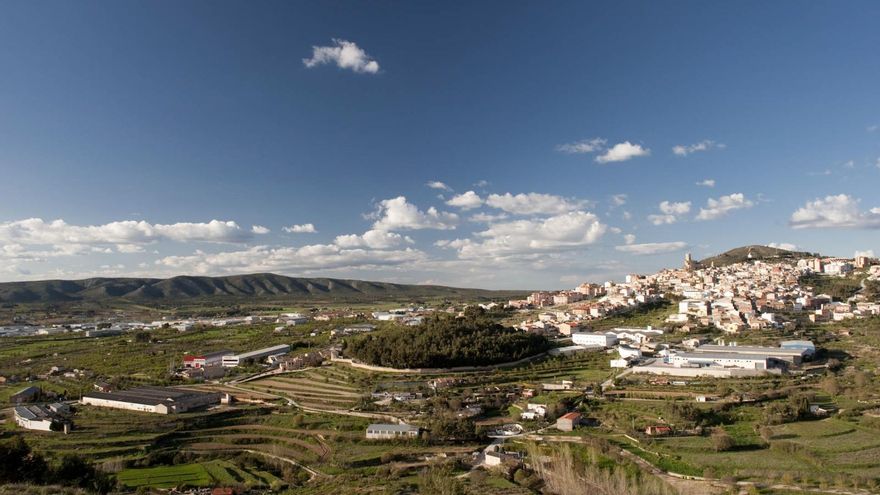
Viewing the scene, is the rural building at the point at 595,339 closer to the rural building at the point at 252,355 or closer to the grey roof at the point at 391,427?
the grey roof at the point at 391,427

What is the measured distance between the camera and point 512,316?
75.1m

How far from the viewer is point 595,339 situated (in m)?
50.5

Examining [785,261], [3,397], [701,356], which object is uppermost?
[785,261]

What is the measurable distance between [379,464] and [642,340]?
32517 mm

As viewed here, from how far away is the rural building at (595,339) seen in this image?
Answer: 49.9 metres

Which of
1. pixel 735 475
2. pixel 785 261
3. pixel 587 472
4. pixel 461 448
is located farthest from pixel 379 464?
pixel 785 261

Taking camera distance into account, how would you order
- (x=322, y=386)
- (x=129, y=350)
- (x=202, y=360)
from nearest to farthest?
1. (x=322, y=386)
2. (x=202, y=360)
3. (x=129, y=350)

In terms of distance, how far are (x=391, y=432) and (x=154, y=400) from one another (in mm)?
16126

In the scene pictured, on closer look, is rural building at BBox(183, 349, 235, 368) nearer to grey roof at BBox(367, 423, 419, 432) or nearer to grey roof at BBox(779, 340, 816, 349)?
grey roof at BBox(367, 423, 419, 432)

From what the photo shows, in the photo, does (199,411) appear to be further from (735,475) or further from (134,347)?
(134,347)

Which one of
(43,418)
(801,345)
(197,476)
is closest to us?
(197,476)

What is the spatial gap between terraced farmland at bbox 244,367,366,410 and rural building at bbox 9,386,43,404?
1322 centimetres

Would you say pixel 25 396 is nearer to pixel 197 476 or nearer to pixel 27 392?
pixel 27 392

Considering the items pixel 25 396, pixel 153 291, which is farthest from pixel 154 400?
pixel 153 291
